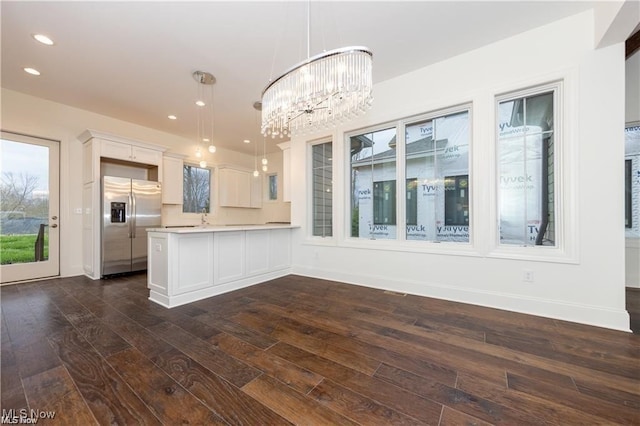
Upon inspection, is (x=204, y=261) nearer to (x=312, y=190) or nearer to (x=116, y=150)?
(x=312, y=190)

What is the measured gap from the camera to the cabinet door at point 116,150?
4605 millimetres

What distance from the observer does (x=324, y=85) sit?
2139mm

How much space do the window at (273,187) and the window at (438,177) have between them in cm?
495

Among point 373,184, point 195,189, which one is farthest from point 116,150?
point 373,184

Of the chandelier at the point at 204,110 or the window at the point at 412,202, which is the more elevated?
the chandelier at the point at 204,110

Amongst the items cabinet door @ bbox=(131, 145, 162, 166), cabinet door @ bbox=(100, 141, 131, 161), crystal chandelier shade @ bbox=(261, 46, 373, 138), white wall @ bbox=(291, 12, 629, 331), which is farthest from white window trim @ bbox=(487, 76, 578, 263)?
cabinet door @ bbox=(100, 141, 131, 161)

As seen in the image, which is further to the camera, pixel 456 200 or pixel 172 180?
pixel 172 180

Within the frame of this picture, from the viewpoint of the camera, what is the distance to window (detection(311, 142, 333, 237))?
4574mm

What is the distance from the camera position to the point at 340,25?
2746 millimetres

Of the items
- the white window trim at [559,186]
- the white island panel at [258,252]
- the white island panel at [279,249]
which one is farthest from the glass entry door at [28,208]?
the white window trim at [559,186]

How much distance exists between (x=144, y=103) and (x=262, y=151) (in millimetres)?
3511

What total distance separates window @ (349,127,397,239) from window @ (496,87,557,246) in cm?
136

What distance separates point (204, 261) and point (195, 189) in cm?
380

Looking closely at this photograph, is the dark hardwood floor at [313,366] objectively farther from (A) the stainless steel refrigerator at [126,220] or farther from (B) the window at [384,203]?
(A) the stainless steel refrigerator at [126,220]
